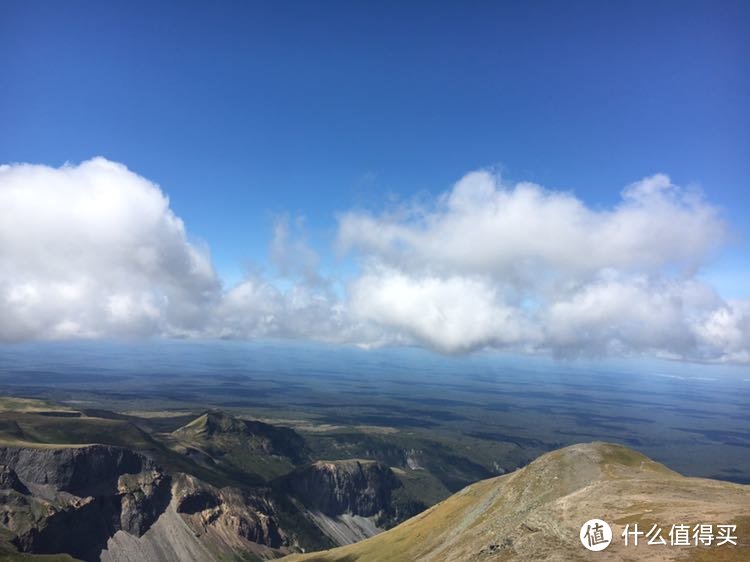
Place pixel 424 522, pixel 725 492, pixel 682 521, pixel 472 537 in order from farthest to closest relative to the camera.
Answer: pixel 424 522, pixel 472 537, pixel 725 492, pixel 682 521

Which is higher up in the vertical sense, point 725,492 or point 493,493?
point 725,492

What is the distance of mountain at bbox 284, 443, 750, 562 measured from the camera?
2662 inches

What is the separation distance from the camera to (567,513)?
84.3 meters

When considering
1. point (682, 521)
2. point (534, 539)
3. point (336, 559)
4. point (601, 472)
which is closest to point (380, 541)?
point (336, 559)

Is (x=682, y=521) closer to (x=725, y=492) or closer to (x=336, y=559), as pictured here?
(x=725, y=492)

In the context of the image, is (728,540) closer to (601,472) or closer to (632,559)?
(632,559)

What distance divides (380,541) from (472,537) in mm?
68949

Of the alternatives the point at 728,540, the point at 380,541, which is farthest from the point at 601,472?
the point at 380,541

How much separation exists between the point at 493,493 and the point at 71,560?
483 feet

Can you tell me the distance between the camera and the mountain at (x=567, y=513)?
222 feet

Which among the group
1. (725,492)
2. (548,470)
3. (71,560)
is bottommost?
(71,560)

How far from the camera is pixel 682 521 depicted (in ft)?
227

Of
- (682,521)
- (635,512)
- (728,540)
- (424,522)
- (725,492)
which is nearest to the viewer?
(728,540)

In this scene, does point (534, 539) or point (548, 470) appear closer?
point (534, 539)
